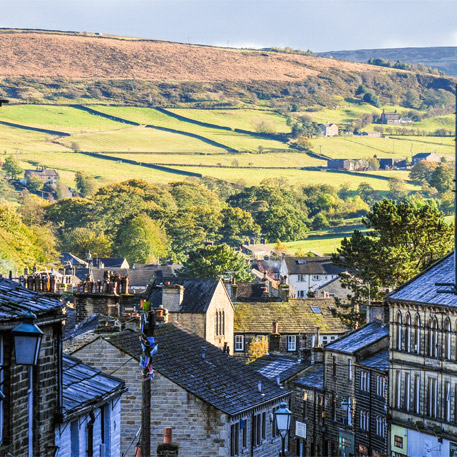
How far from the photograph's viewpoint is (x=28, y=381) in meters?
20.5

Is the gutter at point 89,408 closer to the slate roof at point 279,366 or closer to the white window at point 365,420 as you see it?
the white window at point 365,420

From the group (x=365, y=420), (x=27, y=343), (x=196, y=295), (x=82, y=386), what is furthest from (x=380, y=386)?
(x=27, y=343)

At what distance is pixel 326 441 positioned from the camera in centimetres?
6225

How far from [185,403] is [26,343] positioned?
17374 mm

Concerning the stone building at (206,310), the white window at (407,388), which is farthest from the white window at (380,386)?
the stone building at (206,310)

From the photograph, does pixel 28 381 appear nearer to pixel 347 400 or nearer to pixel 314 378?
pixel 347 400

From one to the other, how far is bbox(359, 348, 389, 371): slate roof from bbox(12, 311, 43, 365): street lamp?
4008 centimetres

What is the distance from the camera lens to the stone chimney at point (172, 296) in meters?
82.4

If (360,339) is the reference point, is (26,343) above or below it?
above

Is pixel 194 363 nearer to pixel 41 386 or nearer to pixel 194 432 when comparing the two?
pixel 194 432

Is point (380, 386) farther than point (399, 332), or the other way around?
point (380, 386)

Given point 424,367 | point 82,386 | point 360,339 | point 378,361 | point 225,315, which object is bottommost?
point 225,315

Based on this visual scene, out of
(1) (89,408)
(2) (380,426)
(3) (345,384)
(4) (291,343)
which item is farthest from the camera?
(4) (291,343)

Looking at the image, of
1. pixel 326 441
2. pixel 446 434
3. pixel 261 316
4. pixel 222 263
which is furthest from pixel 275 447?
pixel 222 263
